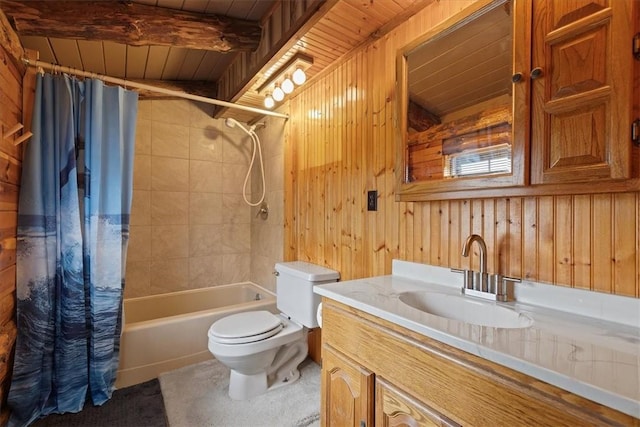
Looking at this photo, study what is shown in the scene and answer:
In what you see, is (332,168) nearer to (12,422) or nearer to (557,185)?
(557,185)

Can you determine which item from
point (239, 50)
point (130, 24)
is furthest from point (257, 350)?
point (130, 24)

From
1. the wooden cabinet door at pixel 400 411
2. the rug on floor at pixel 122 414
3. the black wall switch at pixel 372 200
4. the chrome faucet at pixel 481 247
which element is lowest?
the rug on floor at pixel 122 414

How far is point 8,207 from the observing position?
1565mm

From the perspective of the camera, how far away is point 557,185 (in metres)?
0.92

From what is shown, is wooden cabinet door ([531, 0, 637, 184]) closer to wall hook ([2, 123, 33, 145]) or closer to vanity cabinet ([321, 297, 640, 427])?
vanity cabinet ([321, 297, 640, 427])

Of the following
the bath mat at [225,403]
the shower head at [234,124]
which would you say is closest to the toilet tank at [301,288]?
the bath mat at [225,403]

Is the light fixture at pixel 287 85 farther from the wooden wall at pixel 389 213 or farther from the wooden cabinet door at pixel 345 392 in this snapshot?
the wooden cabinet door at pixel 345 392

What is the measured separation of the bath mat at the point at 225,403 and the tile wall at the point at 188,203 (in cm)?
100

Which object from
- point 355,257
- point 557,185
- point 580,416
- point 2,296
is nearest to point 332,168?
point 355,257

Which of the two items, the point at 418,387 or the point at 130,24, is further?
the point at 130,24

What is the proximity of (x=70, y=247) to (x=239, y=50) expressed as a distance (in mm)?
1612

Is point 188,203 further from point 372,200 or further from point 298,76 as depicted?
point 372,200

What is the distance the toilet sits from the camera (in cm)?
172

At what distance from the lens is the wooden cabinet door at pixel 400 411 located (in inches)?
Answer: 32.2
